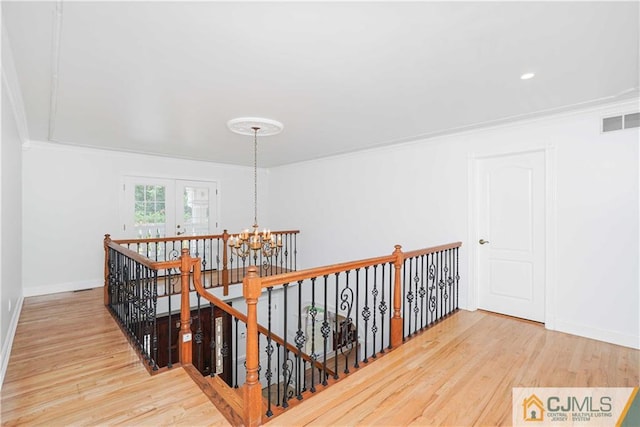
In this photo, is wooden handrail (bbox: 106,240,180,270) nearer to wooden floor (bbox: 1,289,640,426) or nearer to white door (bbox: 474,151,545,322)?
wooden floor (bbox: 1,289,640,426)

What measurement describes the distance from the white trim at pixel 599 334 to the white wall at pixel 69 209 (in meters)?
6.82

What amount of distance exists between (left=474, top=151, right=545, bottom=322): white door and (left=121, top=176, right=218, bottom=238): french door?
5290 millimetres

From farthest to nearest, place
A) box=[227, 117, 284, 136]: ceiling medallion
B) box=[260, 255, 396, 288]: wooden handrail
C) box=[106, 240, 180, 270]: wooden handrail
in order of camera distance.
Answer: box=[227, 117, 284, 136]: ceiling medallion < box=[106, 240, 180, 270]: wooden handrail < box=[260, 255, 396, 288]: wooden handrail

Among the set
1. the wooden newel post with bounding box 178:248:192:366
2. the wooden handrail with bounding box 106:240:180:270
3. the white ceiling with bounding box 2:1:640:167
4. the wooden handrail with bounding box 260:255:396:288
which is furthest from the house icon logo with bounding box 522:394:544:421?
the wooden handrail with bounding box 106:240:180:270

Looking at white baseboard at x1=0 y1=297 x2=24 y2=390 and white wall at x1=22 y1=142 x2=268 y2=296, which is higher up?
white wall at x1=22 y1=142 x2=268 y2=296

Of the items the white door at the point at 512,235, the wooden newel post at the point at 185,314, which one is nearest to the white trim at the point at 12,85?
the wooden newel post at the point at 185,314

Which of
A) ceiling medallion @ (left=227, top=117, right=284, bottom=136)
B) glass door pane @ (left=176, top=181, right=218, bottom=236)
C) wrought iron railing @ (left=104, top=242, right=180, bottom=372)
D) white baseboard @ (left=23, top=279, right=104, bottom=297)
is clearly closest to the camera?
wrought iron railing @ (left=104, top=242, right=180, bottom=372)

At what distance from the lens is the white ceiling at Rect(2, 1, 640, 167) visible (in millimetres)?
1860

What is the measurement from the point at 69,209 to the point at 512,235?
6830mm

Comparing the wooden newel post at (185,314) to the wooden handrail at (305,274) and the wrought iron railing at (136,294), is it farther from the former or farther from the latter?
the wooden handrail at (305,274)

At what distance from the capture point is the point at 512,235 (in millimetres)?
4055

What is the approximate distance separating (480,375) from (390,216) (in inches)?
117

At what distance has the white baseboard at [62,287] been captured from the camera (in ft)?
16.1

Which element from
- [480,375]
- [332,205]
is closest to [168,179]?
[332,205]
